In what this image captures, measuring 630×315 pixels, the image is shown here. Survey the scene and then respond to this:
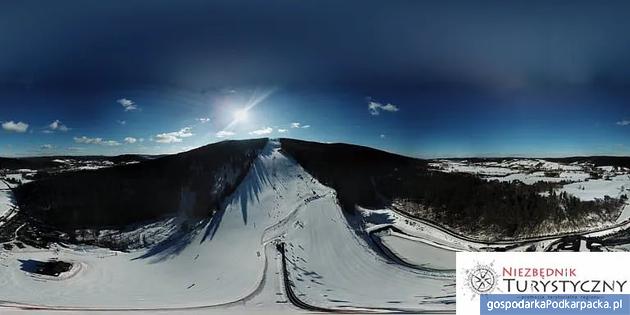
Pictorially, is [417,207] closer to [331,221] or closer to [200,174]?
[331,221]

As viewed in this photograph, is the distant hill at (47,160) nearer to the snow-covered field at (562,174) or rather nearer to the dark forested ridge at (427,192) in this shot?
the dark forested ridge at (427,192)

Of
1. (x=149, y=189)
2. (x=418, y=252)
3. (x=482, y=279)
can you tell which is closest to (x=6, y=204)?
(x=149, y=189)

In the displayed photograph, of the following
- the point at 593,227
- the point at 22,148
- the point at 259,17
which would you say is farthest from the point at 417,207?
the point at 22,148

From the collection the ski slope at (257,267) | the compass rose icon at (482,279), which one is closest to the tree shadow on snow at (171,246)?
the ski slope at (257,267)

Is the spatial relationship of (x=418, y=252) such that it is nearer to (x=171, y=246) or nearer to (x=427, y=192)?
(x=427, y=192)

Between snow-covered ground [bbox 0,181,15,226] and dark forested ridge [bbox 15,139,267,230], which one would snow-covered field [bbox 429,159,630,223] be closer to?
dark forested ridge [bbox 15,139,267,230]

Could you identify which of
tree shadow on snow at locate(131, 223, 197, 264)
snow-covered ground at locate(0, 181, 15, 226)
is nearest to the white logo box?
tree shadow on snow at locate(131, 223, 197, 264)
